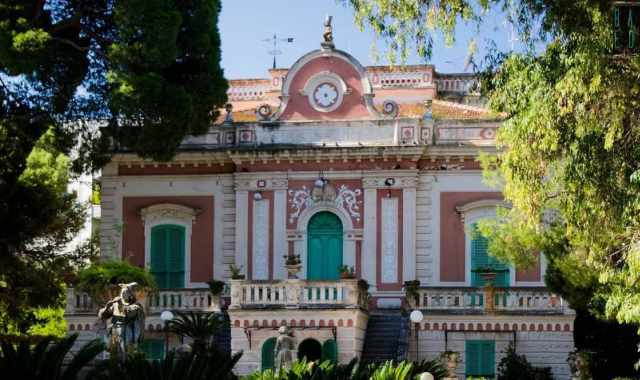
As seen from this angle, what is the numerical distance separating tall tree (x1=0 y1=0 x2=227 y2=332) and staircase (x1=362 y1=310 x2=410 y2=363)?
5.80 meters

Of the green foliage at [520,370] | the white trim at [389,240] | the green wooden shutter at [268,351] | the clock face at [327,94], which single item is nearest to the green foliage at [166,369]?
the green wooden shutter at [268,351]

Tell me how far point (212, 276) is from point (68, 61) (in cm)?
645

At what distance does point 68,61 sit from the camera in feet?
92.9

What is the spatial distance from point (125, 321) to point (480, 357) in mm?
A: 9903

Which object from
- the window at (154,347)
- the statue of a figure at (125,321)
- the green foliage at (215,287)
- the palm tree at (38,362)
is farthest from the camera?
the window at (154,347)

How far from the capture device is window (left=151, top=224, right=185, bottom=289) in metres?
31.6

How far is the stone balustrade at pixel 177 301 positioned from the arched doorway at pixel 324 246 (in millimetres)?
2662

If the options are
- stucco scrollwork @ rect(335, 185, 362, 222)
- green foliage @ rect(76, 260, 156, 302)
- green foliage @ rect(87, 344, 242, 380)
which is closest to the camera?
green foliage @ rect(87, 344, 242, 380)

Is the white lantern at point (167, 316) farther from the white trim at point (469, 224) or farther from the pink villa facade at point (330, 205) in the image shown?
the white trim at point (469, 224)

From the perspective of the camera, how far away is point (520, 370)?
2725 cm

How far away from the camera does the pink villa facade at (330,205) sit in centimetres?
2944

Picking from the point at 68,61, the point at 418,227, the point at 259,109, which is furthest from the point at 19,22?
the point at 418,227

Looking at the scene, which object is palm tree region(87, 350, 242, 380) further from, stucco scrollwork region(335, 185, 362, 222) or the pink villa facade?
stucco scrollwork region(335, 185, 362, 222)

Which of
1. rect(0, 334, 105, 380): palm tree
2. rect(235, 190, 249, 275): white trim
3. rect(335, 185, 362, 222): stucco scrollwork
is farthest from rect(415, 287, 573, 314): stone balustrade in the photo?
rect(0, 334, 105, 380): palm tree
